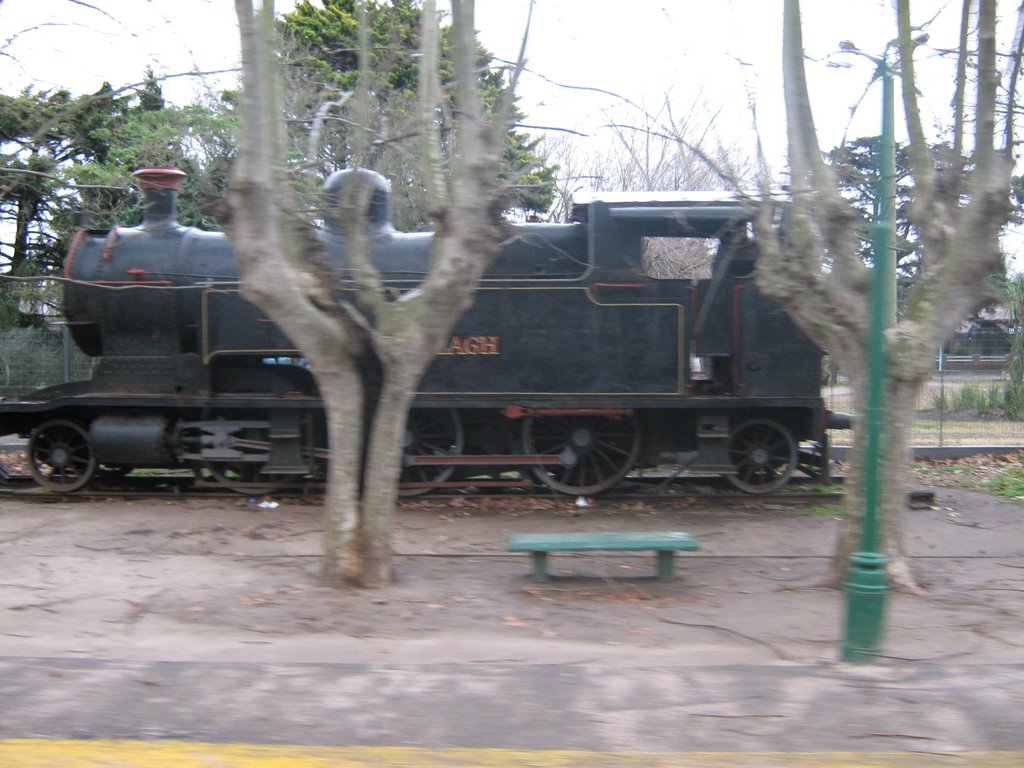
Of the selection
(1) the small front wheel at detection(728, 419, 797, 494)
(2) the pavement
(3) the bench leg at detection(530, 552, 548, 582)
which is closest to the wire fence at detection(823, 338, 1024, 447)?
(1) the small front wheel at detection(728, 419, 797, 494)

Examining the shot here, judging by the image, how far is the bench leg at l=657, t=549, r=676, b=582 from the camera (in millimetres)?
7422

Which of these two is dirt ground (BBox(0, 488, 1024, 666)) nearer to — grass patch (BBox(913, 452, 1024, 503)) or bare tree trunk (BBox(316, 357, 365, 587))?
bare tree trunk (BBox(316, 357, 365, 587))

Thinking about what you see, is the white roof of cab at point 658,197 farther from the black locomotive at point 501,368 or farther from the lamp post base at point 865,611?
the lamp post base at point 865,611

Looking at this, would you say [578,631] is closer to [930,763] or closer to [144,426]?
[930,763]

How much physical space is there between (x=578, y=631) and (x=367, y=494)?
196cm

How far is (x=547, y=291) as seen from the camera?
10.1 metres

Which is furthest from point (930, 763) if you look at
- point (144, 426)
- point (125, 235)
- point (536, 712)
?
point (125, 235)

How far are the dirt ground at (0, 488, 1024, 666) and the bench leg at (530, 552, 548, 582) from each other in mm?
100

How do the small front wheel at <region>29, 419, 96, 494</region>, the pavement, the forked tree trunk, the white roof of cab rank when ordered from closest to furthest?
the pavement → the forked tree trunk → the white roof of cab → the small front wheel at <region>29, 419, 96, 494</region>

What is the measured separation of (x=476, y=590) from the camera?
7.22 metres

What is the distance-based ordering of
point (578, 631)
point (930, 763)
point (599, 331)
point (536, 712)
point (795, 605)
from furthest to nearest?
point (599, 331)
point (795, 605)
point (578, 631)
point (536, 712)
point (930, 763)

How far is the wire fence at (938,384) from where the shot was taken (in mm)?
15703

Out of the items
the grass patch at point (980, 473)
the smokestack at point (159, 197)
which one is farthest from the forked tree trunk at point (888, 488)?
the smokestack at point (159, 197)

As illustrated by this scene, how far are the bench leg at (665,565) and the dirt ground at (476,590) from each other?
10 cm
